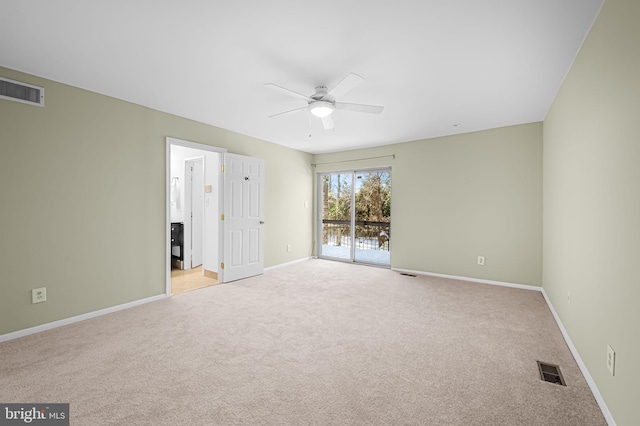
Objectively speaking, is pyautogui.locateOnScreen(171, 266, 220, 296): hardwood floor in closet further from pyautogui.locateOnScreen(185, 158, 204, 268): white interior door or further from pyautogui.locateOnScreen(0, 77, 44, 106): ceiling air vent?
pyautogui.locateOnScreen(0, 77, 44, 106): ceiling air vent

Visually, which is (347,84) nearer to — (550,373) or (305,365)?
(305,365)

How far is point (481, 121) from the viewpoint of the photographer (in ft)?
13.6

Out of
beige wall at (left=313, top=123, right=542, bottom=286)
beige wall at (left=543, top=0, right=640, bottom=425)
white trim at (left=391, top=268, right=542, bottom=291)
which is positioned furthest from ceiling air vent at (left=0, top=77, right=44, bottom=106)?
white trim at (left=391, top=268, right=542, bottom=291)

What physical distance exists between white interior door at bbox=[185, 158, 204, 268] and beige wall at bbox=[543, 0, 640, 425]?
5.60 m

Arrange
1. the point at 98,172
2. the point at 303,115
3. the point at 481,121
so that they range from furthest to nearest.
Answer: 1. the point at 481,121
2. the point at 303,115
3. the point at 98,172

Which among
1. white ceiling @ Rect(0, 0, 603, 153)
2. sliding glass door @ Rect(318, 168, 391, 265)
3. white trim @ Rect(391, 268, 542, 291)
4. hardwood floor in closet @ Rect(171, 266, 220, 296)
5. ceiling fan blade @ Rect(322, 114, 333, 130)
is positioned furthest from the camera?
sliding glass door @ Rect(318, 168, 391, 265)

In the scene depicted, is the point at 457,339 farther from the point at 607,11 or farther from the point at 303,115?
the point at 303,115

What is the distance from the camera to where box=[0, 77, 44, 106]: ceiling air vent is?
2.57 meters

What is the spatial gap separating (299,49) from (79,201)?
9.50 ft

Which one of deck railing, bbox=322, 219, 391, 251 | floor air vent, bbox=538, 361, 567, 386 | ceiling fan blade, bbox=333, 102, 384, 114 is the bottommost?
floor air vent, bbox=538, 361, 567, 386

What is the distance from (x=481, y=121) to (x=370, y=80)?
2315mm

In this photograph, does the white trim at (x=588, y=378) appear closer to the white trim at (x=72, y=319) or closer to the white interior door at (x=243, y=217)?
the white interior door at (x=243, y=217)

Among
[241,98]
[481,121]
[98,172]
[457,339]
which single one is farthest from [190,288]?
[481,121]

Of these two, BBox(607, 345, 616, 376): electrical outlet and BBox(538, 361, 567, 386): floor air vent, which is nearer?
BBox(607, 345, 616, 376): electrical outlet
